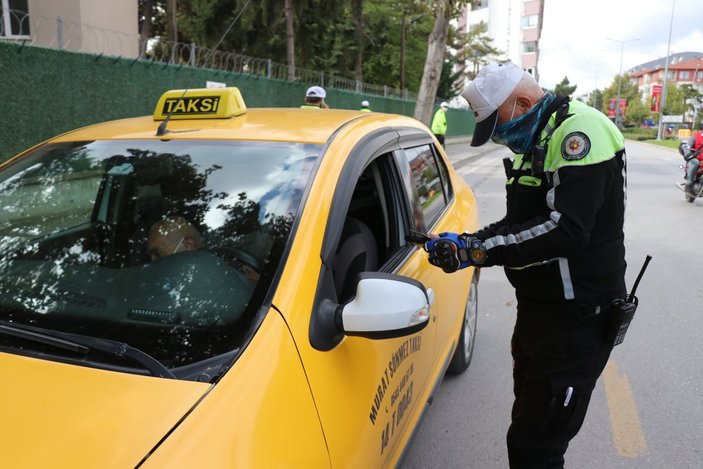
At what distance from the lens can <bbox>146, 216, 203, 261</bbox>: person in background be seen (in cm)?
187

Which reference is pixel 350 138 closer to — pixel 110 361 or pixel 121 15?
pixel 110 361

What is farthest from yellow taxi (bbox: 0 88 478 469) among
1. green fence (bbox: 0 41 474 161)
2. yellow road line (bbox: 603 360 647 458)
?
green fence (bbox: 0 41 474 161)

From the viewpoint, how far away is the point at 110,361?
4.64 ft

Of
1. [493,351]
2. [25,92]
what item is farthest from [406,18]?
[493,351]

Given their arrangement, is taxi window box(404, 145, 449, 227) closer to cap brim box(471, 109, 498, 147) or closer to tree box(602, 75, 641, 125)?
cap brim box(471, 109, 498, 147)

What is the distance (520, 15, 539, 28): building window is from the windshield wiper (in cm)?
7813

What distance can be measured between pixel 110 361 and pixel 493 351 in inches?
130

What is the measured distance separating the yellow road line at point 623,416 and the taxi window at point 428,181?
1556mm

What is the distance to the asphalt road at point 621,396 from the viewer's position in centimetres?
288

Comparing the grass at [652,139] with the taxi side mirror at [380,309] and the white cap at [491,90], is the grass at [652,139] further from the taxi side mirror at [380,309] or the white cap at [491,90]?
the taxi side mirror at [380,309]

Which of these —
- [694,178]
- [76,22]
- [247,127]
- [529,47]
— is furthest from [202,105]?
[529,47]

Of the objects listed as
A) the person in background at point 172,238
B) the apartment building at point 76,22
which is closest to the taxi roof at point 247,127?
the person in background at point 172,238

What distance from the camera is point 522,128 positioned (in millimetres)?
2025

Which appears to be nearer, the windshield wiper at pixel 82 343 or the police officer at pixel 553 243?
the windshield wiper at pixel 82 343
